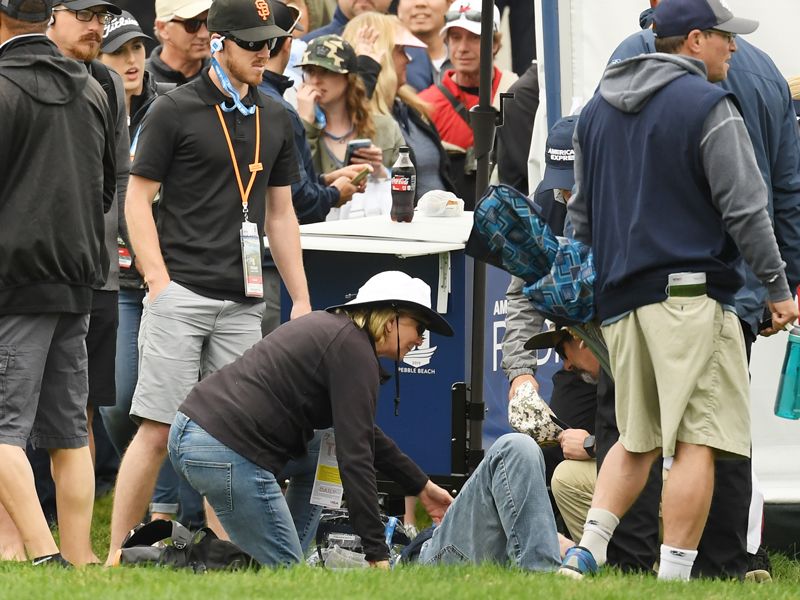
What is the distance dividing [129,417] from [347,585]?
2.80 m

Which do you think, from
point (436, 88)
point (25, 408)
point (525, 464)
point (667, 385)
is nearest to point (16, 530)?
point (25, 408)

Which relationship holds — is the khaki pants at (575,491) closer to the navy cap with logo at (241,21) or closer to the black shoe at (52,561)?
the black shoe at (52,561)

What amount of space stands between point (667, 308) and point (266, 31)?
7.44 ft

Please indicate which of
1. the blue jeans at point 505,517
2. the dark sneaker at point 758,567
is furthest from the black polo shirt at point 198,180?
the dark sneaker at point 758,567

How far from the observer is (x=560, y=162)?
698 centimetres

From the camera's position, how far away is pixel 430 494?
644 centimetres

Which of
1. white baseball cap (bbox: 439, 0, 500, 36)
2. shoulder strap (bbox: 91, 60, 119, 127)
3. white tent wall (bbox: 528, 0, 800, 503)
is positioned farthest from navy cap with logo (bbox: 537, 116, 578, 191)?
white baseball cap (bbox: 439, 0, 500, 36)

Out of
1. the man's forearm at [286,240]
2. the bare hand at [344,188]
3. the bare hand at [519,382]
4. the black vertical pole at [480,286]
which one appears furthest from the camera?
the bare hand at [344,188]

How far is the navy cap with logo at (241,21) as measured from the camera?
7020 millimetres

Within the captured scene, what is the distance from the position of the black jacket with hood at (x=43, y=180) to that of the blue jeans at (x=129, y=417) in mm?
1604

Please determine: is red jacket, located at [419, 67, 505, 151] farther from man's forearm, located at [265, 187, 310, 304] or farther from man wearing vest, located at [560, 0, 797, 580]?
man wearing vest, located at [560, 0, 797, 580]

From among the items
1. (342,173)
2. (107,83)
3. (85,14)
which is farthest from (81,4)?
(342,173)

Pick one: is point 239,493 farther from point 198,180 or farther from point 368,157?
point 368,157

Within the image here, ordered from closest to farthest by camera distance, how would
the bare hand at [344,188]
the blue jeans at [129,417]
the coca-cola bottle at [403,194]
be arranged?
1. the blue jeans at [129,417]
2. the coca-cola bottle at [403,194]
3. the bare hand at [344,188]
